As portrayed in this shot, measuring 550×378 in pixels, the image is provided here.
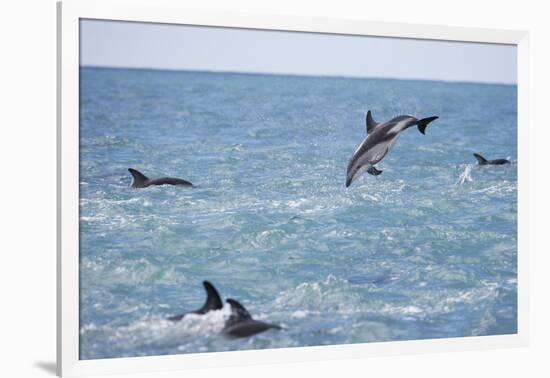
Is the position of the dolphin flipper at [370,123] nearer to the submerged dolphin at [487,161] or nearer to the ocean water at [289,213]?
the ocean water at [289,213]

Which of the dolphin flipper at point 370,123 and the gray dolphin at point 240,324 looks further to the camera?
the dolphin flipper at point 370,123

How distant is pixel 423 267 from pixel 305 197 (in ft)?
3.55

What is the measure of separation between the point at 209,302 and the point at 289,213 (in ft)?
2.97

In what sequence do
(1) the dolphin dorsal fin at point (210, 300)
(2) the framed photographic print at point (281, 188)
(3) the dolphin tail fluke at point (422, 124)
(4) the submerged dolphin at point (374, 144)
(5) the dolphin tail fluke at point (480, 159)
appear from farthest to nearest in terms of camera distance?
(5) the dolphin tail fluke at point (480, 159) → (3) the dolphin tail fluke at point (422, 124) → (4) the submerged dolphin at point (374, 144) → (1) the dolphin dorsal fin at point (210, 300) → (2) the framed photographic print at point (281, 188)

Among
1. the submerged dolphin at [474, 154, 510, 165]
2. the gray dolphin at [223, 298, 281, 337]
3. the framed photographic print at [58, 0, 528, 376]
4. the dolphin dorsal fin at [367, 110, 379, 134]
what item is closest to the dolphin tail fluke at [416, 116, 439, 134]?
the framed photographic print at [58, 0, 528, 376]

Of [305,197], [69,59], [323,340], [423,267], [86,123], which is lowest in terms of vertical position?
[323,340]

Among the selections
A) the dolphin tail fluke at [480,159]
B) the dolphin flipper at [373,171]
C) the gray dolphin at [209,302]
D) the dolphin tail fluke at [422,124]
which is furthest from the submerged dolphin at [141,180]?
the dolphin tail fluke at [480,159]

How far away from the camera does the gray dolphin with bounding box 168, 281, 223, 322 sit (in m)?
6.98

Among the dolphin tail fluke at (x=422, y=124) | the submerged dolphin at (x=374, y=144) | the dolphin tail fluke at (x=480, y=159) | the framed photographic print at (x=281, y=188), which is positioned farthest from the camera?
the dolphin tail fluke at (x=480, y=159)

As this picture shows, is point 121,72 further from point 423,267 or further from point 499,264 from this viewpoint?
point 499,264

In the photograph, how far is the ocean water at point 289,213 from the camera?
22.7 feet

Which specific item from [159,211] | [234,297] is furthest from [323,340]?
[159,211]

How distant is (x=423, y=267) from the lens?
762 centimetres

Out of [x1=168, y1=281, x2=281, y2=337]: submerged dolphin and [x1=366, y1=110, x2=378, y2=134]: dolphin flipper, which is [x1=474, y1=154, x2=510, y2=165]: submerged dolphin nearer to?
[x1=366, y1=110, x2=378, y2=134]: dolphin flipper
